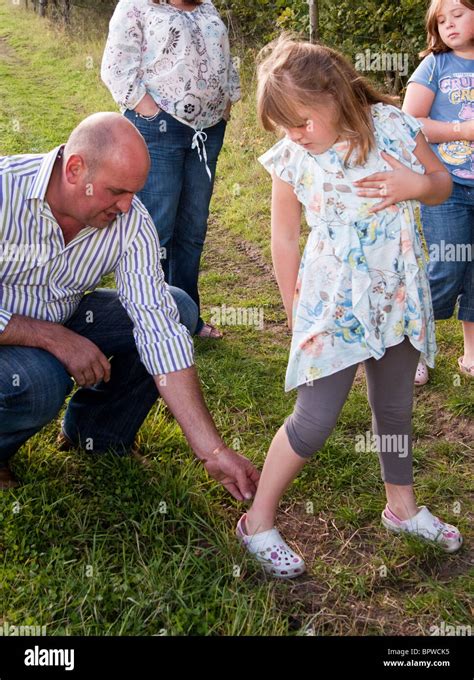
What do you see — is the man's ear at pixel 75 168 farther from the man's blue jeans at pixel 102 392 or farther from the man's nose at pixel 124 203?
the man's blue jeans at pixel 102 392

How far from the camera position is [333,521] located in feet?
9.81

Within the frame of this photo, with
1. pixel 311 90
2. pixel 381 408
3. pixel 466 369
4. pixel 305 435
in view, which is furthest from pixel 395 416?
pixel 466 369

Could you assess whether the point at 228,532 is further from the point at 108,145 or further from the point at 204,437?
the point at 108,145

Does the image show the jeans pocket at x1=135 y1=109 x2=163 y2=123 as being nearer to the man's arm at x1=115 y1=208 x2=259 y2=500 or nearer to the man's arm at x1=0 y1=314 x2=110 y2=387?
the man's arm at x1=115 y1=208 x2=259 y2=500

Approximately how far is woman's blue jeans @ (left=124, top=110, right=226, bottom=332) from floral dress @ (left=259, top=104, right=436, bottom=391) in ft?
5.21

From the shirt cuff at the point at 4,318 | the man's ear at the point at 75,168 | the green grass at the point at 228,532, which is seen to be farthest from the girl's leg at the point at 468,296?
the shirt cuff at the point at 4,318

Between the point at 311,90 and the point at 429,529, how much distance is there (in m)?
1.50

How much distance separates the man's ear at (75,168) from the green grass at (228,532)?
3.58 ft

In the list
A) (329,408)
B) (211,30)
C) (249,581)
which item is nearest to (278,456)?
(329,408)

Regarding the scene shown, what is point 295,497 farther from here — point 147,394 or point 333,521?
point 147,394

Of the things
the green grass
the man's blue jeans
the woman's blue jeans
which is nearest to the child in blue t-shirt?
the green grass

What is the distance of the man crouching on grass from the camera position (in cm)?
265

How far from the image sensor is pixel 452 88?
360 cm

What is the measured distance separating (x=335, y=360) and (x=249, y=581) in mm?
778
